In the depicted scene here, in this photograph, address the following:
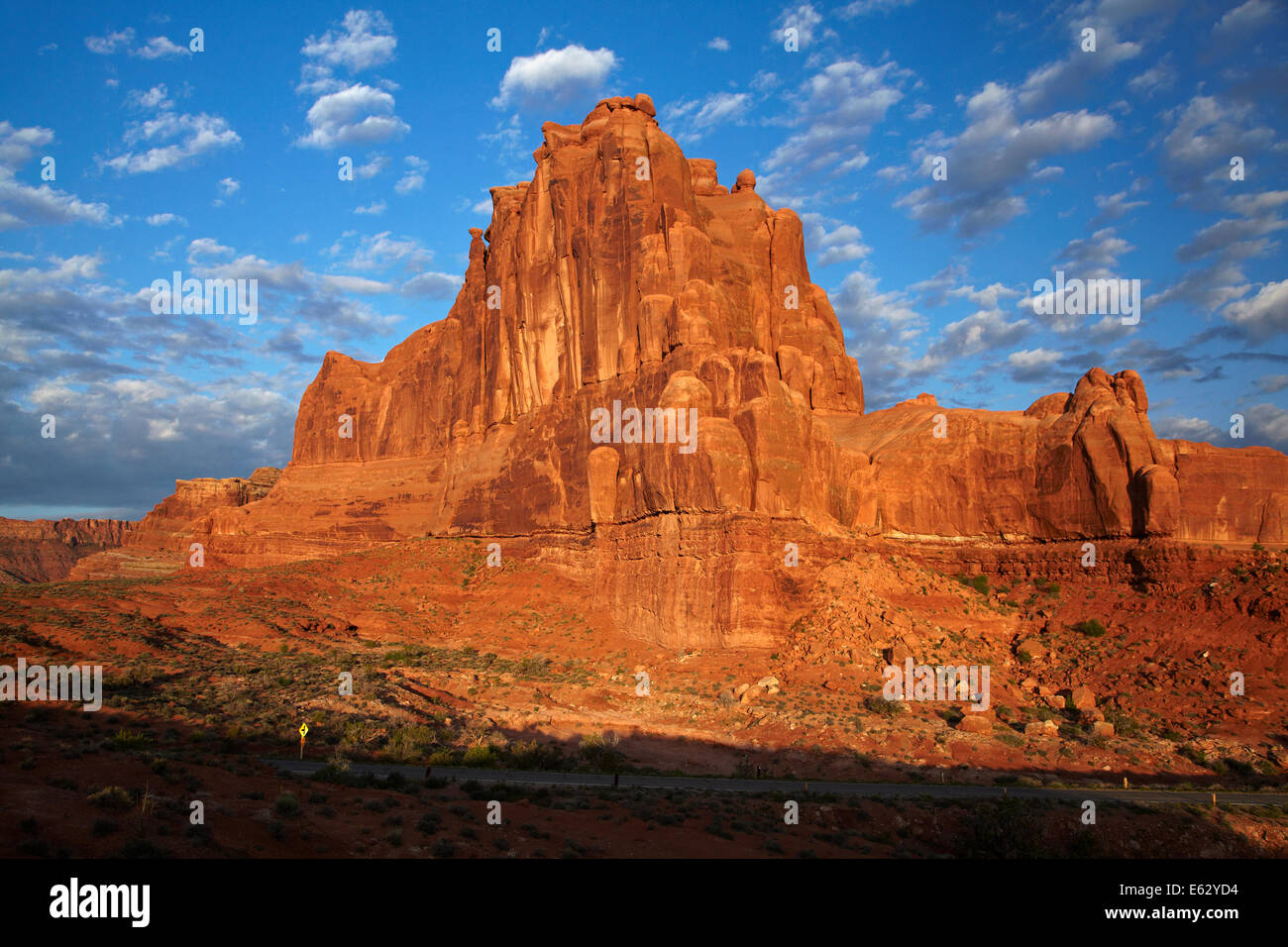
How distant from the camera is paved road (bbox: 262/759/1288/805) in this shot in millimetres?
25016

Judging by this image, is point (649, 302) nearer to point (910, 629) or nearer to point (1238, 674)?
point (910, 629)

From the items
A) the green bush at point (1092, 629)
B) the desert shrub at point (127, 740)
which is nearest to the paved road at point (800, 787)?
the desert shrub at point (127, 740)

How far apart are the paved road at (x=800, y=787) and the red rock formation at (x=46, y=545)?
137m

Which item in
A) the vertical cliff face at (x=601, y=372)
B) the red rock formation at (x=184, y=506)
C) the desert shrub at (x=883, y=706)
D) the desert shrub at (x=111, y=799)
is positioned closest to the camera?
the desert shrub at (x=111, y=799)

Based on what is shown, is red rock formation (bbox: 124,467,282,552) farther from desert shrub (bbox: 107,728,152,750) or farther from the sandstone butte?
desert shrub (bbox: 107,728,152,750)

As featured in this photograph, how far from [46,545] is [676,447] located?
151165mm

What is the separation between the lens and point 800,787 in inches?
1077

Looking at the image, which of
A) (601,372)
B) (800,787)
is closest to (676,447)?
(601,372)

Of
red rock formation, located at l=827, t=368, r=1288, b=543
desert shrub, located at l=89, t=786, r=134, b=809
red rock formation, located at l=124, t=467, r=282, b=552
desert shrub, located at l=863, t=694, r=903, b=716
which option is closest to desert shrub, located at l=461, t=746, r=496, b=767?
desert shrub, located at l=89, t=786, r=134, b=809

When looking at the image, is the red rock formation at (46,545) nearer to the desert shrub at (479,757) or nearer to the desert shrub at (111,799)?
the desert shrub at (479,757)

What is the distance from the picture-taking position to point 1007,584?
2090 inches

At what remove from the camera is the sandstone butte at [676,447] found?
156ft

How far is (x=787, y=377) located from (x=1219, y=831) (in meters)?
48.2

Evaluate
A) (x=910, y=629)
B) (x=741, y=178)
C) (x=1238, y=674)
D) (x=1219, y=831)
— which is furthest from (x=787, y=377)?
(x=1219, y=831)
